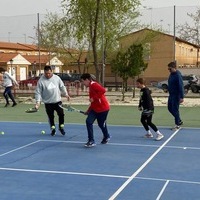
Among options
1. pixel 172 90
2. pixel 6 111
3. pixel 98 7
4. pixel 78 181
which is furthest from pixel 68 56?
pixel 78 181

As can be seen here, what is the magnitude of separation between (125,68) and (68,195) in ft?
53.3

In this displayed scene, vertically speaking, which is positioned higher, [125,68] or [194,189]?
[125,68]

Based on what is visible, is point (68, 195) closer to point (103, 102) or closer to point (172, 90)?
point (103, 102)

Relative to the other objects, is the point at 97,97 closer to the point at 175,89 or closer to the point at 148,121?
Answer: the point at 148,121

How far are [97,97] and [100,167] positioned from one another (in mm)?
2181

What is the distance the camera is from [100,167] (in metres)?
7.38

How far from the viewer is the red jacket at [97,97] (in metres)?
9.13

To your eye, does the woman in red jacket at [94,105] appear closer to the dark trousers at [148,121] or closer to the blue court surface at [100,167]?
the blue court surface at [100,167]

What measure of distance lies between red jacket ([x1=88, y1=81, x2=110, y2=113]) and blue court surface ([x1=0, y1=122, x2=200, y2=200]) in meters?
0.82

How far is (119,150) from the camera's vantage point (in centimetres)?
888

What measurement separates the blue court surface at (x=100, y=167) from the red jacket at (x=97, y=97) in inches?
32.3

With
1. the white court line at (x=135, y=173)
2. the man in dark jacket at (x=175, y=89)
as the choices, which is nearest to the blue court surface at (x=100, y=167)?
the white court line at (x=135, y=173)

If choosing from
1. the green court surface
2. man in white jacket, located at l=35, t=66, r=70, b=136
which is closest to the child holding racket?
man in white jacket, located at l=35, t=66, r=70, b=136

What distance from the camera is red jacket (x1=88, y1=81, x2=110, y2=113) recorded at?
30.0ft
